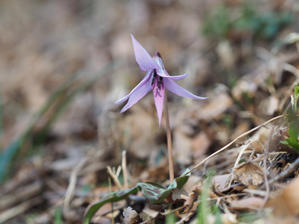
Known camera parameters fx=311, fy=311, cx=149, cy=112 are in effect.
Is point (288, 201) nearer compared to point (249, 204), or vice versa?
point (288, 201)

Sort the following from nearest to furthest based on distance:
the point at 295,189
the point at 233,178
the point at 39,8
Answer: the point at 295,189 < the point at 233,178 < the point at 39,8

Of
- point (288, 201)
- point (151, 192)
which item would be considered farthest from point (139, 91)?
point (288, 201)

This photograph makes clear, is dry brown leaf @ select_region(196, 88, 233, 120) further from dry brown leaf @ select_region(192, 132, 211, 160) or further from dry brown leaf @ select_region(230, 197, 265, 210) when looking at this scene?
dry brown leaf @ select_region(230, 197, 265, 210)

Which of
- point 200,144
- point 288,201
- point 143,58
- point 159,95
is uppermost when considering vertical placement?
point 143,58

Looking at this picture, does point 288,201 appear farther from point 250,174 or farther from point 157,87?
point 157,87

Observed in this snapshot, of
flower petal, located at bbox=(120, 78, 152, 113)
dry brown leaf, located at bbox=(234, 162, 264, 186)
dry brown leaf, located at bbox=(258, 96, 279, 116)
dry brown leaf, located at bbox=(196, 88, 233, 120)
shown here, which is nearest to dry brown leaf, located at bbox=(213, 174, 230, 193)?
dry brown leaf, located at bbox=(234, 162, 264, 186)

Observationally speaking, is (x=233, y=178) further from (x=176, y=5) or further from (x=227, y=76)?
(x=176, y=5)

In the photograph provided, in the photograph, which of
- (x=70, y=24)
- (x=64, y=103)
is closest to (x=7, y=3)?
(x=70, y=24)
